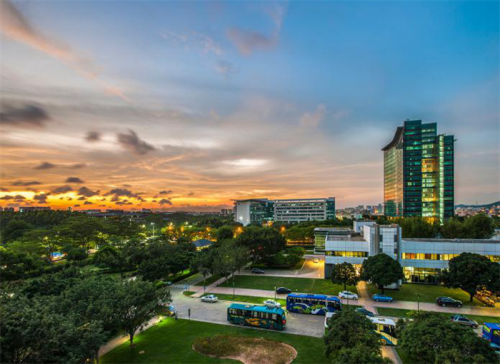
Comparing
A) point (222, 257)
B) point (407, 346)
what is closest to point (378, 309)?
point (407, 346)

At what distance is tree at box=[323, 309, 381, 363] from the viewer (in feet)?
60.6

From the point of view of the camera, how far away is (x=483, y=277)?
114ft

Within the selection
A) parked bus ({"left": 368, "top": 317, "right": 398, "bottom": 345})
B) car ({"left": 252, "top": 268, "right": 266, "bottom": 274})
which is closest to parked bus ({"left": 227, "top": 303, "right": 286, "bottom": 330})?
parked bus ({"left": 368, "top": 317, "right": 398, "bottom": 345})

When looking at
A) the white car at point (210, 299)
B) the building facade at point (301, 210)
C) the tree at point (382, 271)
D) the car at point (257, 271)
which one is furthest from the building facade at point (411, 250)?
the building facade at point (301, 210)

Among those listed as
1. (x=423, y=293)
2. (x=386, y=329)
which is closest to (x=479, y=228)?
(x=423, y=293)

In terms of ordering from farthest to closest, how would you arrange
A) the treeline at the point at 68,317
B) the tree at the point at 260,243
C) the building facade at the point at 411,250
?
the tree at the point at 260,243 < the building facade at the point at 411,250 < the treeline at the point at 68,317

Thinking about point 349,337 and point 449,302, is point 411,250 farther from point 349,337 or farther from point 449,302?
point 349,337

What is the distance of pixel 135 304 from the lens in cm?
2536

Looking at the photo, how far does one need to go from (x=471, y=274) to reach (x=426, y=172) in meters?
119

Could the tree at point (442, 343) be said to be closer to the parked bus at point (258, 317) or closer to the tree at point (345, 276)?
the parked bus at point (258, 317)

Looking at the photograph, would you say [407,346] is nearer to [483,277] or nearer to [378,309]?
[378,309]

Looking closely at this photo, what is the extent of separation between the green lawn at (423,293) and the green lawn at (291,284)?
5804 mm

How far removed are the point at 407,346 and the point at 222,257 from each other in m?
33.5

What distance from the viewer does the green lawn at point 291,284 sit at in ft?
144
